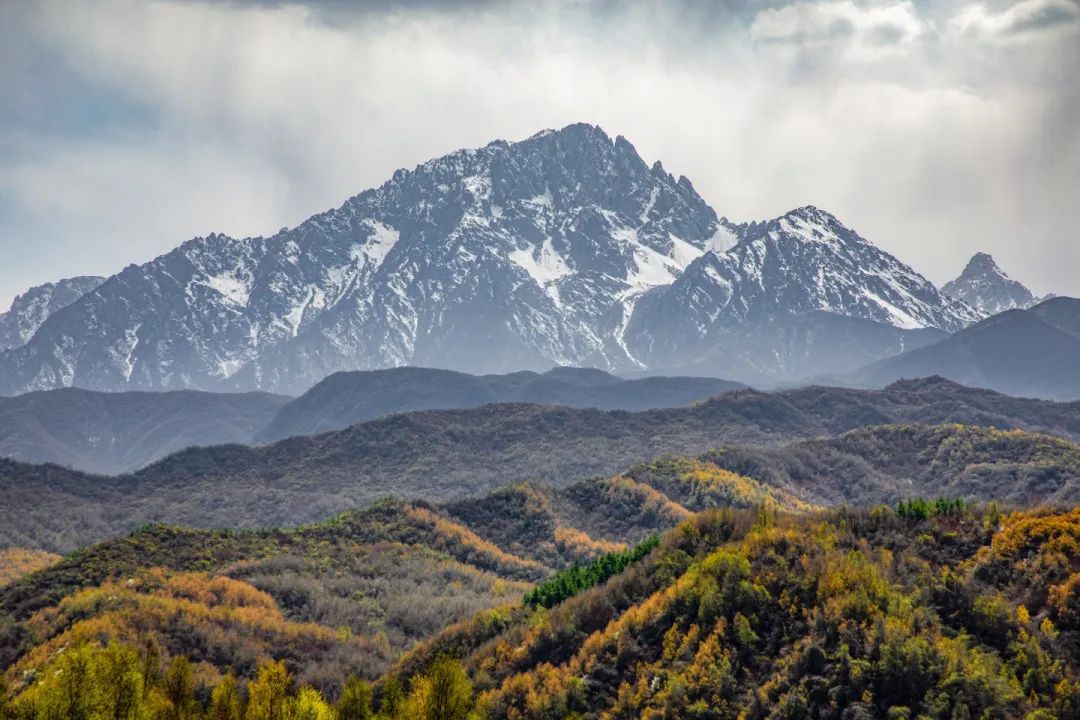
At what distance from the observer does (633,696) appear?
13462 centimetres

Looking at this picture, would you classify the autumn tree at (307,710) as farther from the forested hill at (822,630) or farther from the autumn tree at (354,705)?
the forested hill at (822,630)

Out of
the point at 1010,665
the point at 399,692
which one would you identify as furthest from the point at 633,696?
the point at 1010,665

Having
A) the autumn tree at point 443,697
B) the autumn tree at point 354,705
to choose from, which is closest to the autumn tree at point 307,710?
the autumn tree at point 354,705

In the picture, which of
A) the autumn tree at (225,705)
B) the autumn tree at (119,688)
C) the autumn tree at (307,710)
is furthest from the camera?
the autumn tree at (225,705)

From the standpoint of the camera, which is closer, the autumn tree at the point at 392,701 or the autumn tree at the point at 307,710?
the autumn tree at the point at 307,710

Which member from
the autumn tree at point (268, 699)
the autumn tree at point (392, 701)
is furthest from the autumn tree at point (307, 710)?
the autumn tree at point (392, 701)

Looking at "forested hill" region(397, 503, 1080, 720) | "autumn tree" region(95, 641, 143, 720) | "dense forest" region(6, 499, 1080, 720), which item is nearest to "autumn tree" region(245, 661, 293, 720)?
"dense forest" region(6, 499, 1080, 720)

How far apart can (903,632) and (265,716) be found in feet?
238

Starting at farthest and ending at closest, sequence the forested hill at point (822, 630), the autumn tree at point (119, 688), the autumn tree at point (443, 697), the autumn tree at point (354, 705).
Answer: the autumn tree at point (443, 697) → the autumn tree at point (354, 705) → the forested hill at point (822, 630) → the autumn tree at point (119, 688)

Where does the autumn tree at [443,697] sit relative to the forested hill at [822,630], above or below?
below

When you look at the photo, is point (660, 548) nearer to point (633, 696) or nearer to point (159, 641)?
point (633, 696)

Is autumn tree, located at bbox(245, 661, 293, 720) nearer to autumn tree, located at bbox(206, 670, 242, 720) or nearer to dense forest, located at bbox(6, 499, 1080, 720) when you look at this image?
dense forest, located at bbox(6, 499, 1080, 720)

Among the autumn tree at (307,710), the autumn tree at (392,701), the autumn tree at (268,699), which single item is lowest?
the autumn tree at (392,701)

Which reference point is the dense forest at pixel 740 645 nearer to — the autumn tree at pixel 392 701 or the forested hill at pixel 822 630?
the forested hill at pixel 822 630
